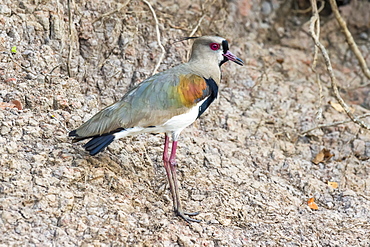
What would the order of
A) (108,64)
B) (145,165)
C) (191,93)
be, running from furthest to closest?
(108,64), (145,165), (191,93)

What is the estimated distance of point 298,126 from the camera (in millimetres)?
6953

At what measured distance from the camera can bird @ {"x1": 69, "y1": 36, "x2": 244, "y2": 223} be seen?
4645mm

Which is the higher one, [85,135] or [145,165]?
[85,135]

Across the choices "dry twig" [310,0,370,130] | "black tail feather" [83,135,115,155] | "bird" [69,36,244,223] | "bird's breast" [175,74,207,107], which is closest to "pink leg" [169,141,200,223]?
"bird" [69,36,244,223]

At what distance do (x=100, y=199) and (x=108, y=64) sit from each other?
2.31 m

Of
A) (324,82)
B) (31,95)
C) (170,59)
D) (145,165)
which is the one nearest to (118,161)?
(145,165)

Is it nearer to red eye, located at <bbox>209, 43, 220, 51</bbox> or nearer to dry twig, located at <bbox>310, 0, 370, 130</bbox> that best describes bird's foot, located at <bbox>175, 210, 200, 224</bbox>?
red eye, located at <bbox>209, 43, 220, 51</bbox>

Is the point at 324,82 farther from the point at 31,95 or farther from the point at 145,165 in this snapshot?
the point at 31,95

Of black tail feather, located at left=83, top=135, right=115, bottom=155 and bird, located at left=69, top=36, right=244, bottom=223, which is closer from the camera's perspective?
black tail feather, located at left=83, top=135, right=115, bottom=155

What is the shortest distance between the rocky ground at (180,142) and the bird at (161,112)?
263 millimetres

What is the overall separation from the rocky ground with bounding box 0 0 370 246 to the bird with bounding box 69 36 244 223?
26 centimetres

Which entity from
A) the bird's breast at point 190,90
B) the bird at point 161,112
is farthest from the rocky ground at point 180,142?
the bird's breast at point 190,90

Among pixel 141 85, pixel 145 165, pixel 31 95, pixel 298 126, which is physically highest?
pixel 141 85

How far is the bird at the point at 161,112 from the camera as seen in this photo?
15.2 ft
